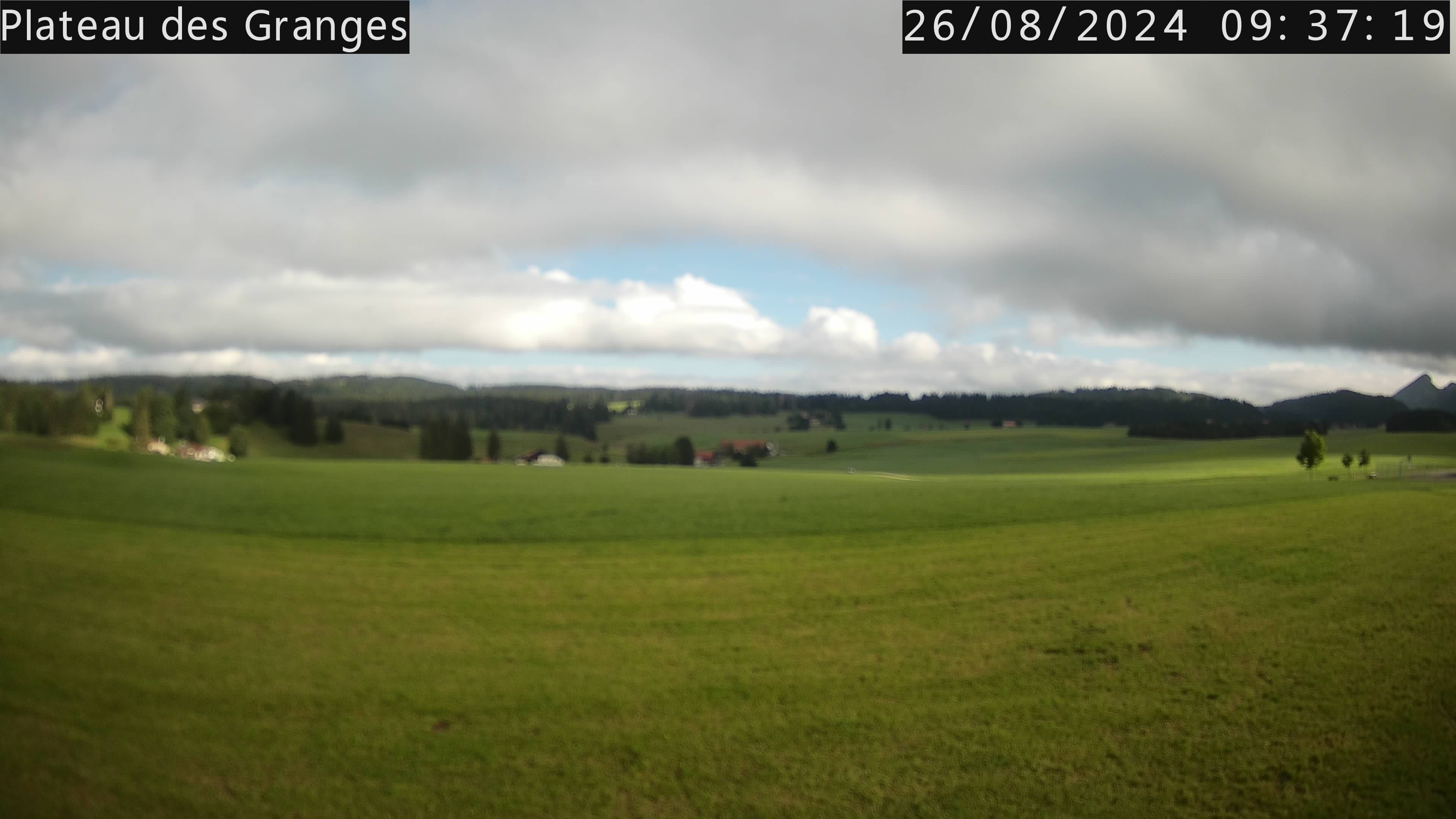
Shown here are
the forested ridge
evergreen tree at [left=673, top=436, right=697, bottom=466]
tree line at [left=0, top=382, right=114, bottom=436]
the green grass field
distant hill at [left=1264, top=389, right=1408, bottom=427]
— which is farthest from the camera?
evergreen tree at [left=673, top=436, right=697, bottom=466]

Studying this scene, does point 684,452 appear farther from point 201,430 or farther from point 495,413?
point 201,430

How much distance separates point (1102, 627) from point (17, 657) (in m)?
15.5

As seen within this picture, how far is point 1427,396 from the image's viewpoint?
14.4 meters

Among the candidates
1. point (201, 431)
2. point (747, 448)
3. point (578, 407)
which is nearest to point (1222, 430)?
point (747, 448)

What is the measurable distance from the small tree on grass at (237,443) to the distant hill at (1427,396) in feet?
224

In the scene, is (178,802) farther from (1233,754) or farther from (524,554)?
(1233,754)

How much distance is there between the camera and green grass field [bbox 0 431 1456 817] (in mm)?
7402

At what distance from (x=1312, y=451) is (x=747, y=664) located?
18.7 meters

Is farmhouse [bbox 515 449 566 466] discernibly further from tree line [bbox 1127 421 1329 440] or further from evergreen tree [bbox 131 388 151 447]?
tree line [bbox 1127 421 1329 440]

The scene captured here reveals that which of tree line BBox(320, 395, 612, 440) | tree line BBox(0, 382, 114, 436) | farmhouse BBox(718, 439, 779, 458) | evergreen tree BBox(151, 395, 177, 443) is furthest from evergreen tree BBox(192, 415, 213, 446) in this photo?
farmhouse BBox(718, 439, 779, 458)

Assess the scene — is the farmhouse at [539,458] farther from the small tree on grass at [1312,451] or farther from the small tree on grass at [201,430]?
the small tree on grass at [1312,451]

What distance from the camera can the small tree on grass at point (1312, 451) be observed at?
19688mm

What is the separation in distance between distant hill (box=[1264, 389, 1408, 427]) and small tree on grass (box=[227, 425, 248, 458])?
218 feet

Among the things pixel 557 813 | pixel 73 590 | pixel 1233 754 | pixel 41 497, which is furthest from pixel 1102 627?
pixel 41 497
